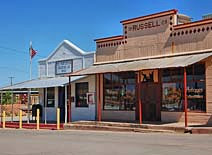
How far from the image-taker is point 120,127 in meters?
20.4

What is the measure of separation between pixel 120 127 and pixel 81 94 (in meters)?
6.23

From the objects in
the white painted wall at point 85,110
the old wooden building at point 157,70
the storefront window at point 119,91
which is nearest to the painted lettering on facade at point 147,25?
the old wooden building at point 157,70

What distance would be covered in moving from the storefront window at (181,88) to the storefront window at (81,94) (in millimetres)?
6137

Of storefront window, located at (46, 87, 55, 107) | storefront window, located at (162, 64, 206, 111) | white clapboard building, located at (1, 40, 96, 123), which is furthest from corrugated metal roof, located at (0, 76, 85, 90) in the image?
storefront window, located at (162, 64, 206, 111)

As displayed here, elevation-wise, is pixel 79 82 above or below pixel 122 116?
above

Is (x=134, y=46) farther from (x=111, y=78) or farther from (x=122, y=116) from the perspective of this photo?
(x=122, y=116)

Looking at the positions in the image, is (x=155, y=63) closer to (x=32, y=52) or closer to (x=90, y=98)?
(x=90, y=98)

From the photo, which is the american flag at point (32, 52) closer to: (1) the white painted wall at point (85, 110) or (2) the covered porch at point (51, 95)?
(2) the covered porch at point (51, 95)

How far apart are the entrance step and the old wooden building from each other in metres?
0.59

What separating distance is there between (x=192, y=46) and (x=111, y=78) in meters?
5.82

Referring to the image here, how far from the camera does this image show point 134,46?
75.8ft

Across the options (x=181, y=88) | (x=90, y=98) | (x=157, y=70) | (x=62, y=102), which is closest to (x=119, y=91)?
(x=90, y=98)

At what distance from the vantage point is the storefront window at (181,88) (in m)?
19.4

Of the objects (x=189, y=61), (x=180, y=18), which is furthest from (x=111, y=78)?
(x=189, y=61)
